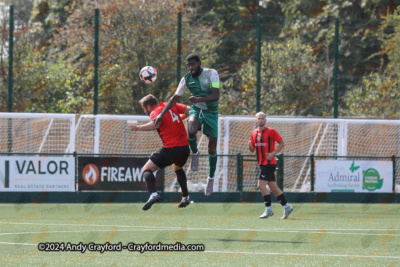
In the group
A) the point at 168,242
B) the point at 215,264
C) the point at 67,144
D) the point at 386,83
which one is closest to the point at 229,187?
the point at 67,144

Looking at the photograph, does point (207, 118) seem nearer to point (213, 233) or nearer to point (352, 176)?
point (213, 233)

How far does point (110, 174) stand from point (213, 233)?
755 cm

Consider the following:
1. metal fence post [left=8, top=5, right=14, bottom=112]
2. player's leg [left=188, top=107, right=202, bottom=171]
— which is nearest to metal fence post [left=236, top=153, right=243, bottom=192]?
metal fence post [left=8, top=5, right=14, bottom=112]

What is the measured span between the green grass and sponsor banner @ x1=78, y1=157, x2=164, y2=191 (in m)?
0.60

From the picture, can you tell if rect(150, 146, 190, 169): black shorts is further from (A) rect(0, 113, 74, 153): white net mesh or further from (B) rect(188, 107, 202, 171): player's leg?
(A) rect(0, 113, 74, 153): white net mesh

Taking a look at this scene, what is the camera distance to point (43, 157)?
2086cm

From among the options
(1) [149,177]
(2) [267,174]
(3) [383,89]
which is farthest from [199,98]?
(3) [383,89]

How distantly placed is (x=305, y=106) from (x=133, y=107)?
5909 millimetres

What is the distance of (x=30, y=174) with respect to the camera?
20750 mm

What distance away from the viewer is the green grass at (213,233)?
10.6 metres

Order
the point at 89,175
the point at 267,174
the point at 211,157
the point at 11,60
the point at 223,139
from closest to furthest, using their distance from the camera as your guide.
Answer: the point at 211,157
the point at 267,174
the point at 89,175
the point at 11,60
the point at 223,139

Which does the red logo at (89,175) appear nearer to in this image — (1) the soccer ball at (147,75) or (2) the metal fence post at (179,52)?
(2) the metal fence post at (179,52)

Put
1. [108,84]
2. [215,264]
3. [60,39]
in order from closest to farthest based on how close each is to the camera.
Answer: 1. [215,264]
2. [108,84]
3. [60,39]

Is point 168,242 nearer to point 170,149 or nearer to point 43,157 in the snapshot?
point 170,149
